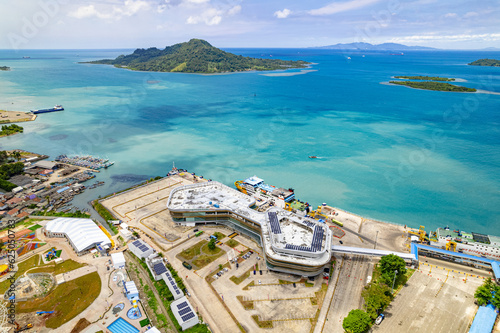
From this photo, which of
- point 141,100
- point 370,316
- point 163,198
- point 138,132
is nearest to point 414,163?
point 370,316

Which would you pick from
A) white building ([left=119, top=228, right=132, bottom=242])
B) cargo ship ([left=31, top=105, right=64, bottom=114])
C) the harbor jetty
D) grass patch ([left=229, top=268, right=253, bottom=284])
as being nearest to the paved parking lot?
grass patch ([left=229, top=268, right=253, bottom=284])

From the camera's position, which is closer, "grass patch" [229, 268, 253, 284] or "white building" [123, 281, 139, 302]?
"white building" [123, 281, 139, 302]

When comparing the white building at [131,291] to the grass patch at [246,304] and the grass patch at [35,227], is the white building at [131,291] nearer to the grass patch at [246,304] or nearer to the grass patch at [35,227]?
the grass patch at [246,304]

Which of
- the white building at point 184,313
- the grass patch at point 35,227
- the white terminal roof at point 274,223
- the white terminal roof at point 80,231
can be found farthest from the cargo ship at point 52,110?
the white building at point 184,313

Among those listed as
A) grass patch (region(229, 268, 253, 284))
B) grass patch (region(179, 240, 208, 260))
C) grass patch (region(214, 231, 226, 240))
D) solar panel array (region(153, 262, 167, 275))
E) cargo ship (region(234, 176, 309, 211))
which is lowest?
grass patch (region(229, 268, 253, 284))

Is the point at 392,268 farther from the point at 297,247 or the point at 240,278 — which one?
the point at 240,278

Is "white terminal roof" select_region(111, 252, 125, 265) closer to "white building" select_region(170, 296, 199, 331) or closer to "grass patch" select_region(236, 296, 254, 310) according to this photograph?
"white building" select_region(170, 296, 199, 331)
